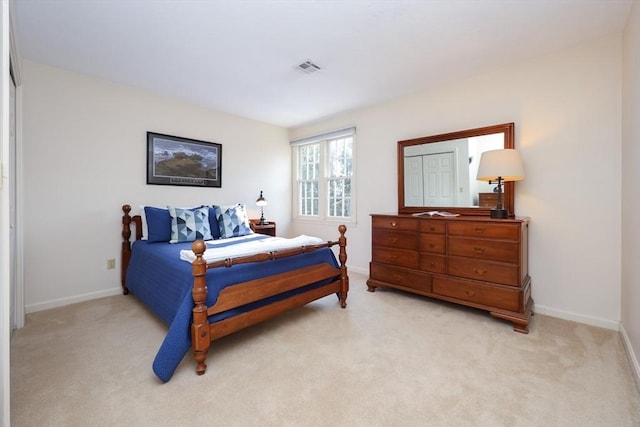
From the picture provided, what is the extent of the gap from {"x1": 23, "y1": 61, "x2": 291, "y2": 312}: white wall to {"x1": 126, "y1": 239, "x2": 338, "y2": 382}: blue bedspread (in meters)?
0.54

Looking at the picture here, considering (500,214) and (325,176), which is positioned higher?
(325,176)

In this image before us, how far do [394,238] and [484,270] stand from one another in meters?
0.92

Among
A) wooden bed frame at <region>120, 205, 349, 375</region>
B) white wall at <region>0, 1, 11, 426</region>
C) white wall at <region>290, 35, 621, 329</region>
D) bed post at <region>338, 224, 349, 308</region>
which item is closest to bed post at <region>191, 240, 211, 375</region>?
wooden bed frame at <region>120, 205, 349, 375</region>

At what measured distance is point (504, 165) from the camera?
250 cm

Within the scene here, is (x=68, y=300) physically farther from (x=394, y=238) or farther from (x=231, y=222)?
(x=394, y=238)

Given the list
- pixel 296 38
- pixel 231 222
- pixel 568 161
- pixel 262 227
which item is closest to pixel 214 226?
pixel 231 222

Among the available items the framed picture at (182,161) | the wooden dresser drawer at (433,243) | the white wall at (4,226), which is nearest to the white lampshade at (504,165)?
the wooden dresser drawer at (433,243)

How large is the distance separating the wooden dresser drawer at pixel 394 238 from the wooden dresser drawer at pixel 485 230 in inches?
15.8

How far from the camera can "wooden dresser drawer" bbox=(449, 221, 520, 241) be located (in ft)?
7.75

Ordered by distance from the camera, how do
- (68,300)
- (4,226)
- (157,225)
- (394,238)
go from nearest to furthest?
(4,226), (68,300), (157,225), (394,238)

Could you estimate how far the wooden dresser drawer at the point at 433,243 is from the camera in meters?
2.76

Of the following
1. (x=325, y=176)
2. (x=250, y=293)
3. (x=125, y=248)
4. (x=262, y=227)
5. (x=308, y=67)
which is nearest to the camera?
(x=250, y=293)

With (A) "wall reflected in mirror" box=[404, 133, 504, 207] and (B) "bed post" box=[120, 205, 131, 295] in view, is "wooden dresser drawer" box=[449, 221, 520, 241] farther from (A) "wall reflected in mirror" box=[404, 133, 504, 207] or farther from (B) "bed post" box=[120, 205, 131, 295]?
(B) "bed post" box=[120, 205, 131, 295]

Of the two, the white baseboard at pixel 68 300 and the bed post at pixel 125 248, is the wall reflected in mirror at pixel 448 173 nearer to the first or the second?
the bed post at pixel 125 248
